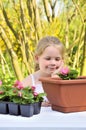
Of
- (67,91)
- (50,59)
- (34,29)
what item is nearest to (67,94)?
→ (67,91)

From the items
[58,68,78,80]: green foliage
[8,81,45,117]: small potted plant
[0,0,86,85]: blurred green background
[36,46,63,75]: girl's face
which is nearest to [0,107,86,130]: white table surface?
[8,81,45,117]: small potted plant

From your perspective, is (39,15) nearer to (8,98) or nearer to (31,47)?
(31,47)

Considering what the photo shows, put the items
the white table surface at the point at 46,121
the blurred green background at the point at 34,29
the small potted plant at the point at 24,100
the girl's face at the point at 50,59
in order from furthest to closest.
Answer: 1. the blurred green background at the point at 34,29
2. the girl's face at the point at 50,59
3. the small potted plant at the point at 24,100
4. the white table surface at the point at 46,121

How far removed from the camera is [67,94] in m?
1.22

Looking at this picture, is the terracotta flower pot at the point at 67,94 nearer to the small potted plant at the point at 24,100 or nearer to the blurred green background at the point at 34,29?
the small potted plant at the point at 24,100

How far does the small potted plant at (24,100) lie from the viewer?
1.18 m

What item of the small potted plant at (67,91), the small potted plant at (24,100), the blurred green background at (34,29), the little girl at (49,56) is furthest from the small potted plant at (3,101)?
the blurred green background at (34,29)

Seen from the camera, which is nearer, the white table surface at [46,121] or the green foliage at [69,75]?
the white table surface at [46,121]

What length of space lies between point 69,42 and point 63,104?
3.91 meters

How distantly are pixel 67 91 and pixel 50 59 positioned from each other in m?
0.56

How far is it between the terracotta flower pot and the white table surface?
32 mm

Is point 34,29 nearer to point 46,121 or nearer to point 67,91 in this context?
point 67,91

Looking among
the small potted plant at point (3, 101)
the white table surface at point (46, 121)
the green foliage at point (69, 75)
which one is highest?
the green foliage at point (69, 75)

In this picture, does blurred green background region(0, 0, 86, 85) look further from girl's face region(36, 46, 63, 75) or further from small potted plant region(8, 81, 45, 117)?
small potted plant region(8, 81, 45, 117)
